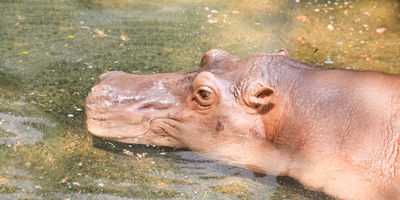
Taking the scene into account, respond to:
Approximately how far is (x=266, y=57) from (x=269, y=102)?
610mm

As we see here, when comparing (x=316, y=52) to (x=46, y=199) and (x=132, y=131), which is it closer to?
(x=132, y=131)

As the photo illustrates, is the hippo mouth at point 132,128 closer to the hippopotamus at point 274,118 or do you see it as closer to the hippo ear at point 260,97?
the hippopotamus at point 274,118

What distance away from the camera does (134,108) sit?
5609mm

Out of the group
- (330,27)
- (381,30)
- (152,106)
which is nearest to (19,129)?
(152,106)

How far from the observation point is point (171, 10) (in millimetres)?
9203

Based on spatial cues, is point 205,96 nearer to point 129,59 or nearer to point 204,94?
point 204,94

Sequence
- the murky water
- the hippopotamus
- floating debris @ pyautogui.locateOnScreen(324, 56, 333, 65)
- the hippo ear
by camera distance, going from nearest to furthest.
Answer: the hippopotamus, the hippo ear, the murky water, floating debris @ pyautogui.locateOnScreen(324, 56, 333, 65)

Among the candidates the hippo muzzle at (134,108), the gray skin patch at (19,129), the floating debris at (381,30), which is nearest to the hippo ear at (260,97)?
the hippo muzzle at (134,108)

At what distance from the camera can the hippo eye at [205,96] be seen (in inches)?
212

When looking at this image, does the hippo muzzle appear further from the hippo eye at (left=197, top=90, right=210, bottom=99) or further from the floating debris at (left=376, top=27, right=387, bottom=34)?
the floating debris at (left=376, top=27, right=387, bottom=34)

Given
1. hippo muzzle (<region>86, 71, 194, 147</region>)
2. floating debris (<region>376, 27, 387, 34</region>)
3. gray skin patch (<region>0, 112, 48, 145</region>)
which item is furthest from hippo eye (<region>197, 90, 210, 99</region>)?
floating debris (<region>376, 27, 387, 34</region>)

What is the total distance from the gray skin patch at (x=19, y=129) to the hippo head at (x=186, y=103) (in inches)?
30.8

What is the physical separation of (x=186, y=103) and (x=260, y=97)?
2.60 ft

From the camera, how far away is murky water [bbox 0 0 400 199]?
5.52 metres
